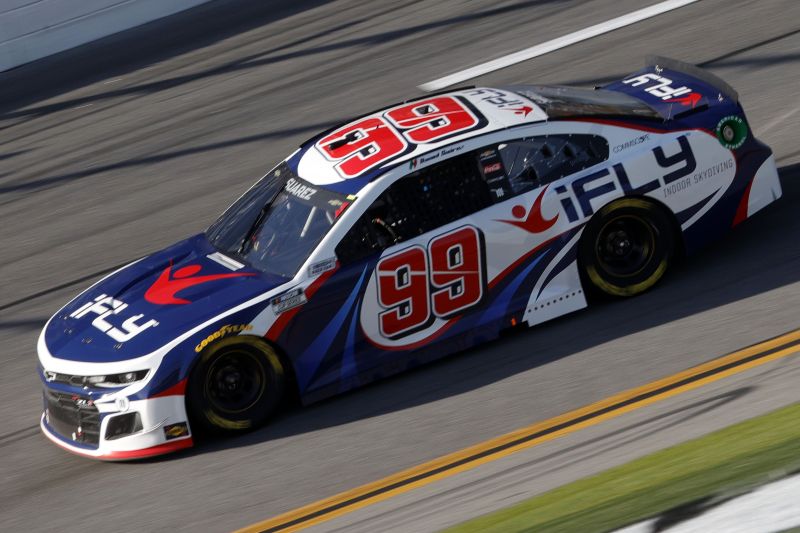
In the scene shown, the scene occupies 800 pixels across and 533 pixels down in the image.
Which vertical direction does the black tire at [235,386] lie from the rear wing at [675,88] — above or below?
below

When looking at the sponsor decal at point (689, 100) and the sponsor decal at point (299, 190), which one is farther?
the sponsor decal at point (689, 100)

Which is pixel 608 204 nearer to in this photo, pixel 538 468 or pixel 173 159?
pixel 538 468

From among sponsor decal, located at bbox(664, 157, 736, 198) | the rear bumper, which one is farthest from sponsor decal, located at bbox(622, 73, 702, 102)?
the rear bumper

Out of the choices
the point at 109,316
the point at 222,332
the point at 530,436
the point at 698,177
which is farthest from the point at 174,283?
the point at 698,177

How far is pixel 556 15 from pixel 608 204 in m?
8.07

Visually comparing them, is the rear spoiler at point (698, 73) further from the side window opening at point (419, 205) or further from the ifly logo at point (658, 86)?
the side window opening at point (419, 205)

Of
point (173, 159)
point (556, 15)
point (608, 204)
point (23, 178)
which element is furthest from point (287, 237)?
point (556, 15)

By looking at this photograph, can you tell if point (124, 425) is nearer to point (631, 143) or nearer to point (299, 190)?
point (299, 190)

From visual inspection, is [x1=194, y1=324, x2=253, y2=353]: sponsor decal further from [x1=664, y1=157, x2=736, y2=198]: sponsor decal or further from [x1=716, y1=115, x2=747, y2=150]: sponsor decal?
[x1=716, y1=115, x2=747, y2=150]: sponsor decal

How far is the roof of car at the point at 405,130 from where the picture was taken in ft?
26.1

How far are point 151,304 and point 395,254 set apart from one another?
1644 millimetres

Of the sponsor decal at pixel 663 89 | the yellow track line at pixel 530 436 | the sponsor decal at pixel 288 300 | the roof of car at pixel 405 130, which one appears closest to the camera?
the yellow track line at pixel 530 436

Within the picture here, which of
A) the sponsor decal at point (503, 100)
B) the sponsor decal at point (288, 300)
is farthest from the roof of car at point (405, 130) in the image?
the sponsor decal at point (288, 300)

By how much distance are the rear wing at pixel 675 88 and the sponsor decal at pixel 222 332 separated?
11.3 feet
